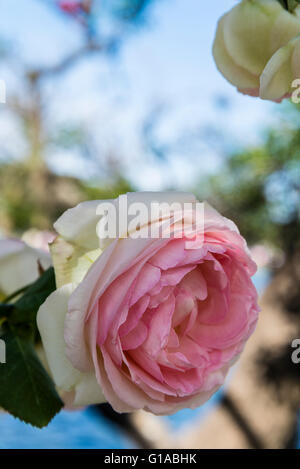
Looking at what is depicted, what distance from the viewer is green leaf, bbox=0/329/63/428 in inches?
7.2

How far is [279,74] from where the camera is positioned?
18cm

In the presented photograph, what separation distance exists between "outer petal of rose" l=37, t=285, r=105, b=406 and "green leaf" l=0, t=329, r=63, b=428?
3 centimetres

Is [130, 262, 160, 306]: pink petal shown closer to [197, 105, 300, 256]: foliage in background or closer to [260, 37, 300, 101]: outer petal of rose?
[260, 37, 300, 101]: outer petal of rose

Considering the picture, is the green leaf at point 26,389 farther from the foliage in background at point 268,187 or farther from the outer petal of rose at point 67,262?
the foliage in background at point 268,187

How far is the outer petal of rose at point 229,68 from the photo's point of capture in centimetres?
20

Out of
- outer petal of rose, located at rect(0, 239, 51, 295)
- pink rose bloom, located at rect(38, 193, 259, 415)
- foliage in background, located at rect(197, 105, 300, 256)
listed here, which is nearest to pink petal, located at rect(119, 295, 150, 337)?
pink rose bloom, located at rect(38, 193, 259, 415)

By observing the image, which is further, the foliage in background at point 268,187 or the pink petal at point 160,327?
the foliage in background at point 268,187

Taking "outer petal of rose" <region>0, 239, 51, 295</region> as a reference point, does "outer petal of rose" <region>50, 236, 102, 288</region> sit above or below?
above

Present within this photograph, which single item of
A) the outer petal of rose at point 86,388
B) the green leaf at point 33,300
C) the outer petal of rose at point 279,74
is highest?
the outer petal of rose at point 279,74

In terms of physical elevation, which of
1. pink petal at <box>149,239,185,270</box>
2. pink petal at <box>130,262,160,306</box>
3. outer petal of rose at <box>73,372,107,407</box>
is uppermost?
pink petal at <box>149,239,185,270</box>

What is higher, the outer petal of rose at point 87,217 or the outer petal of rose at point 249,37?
the outer petal of rose at point 249,37

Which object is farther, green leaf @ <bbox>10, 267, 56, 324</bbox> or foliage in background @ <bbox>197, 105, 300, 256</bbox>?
foliage in background @ <bbox>197, 105, 300, 256</bbox>

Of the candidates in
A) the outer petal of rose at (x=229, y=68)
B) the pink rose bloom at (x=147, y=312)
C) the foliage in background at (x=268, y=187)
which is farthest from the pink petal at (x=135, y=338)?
the foliage in background at (x=268, y=187)

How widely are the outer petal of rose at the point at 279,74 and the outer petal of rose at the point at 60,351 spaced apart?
10 centimetres
